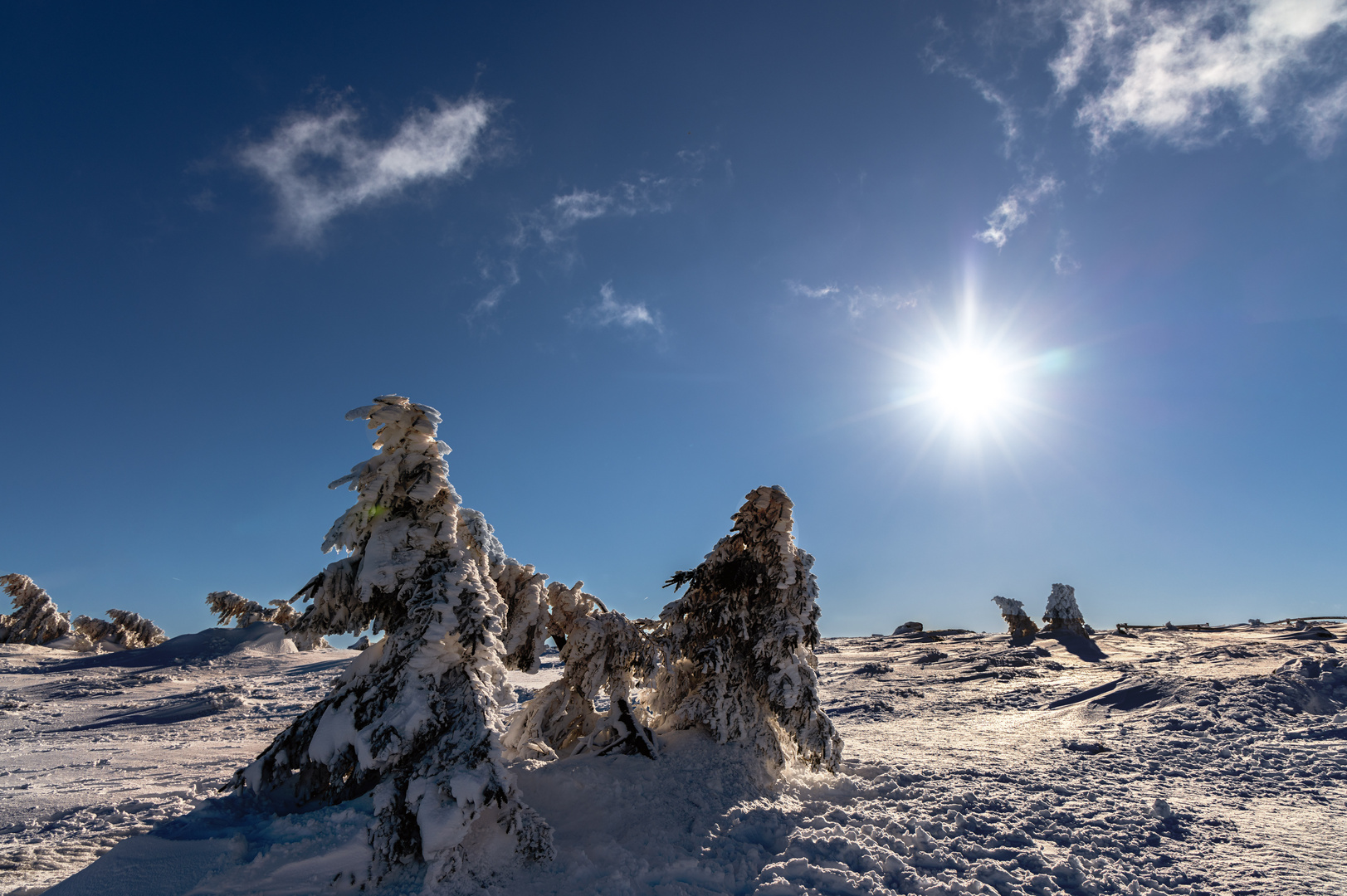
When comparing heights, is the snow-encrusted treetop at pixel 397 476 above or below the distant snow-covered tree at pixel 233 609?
above

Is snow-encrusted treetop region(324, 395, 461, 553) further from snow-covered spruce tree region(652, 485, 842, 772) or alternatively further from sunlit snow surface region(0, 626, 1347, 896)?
snow-covered spruce tree region(652, 485, 842, 772)

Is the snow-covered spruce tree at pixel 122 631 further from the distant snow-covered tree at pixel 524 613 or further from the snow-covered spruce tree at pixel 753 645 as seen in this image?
the snow-covered spruce tree at pixel 753 645

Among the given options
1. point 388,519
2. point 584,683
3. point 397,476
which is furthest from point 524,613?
point 397,476

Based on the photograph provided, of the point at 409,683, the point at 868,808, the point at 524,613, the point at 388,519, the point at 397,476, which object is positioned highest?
the point at 397,476

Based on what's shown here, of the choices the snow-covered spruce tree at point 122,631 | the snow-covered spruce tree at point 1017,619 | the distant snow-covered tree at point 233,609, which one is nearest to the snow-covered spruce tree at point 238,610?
the distant snow-covered tree at point 233,609

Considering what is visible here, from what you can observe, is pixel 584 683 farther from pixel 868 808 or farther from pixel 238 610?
pixel 238 610

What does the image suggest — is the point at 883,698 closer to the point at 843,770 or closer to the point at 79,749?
the point at 843,770

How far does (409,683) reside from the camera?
23.2ft

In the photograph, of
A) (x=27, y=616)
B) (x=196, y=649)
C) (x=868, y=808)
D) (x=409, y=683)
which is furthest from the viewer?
(x=27, y=616)

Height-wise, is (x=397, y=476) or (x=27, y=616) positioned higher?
(x=397, y=476)

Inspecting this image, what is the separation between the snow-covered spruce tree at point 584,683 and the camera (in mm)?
10617

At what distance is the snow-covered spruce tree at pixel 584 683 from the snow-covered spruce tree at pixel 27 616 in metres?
50.6

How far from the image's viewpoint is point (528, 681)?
92.6 ft

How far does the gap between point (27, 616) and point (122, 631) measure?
207 inches
